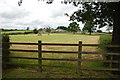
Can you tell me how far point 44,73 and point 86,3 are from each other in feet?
14.6

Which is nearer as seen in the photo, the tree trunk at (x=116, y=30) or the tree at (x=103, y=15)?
the tree trunk at (x=116, y=30)

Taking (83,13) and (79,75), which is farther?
(83,13)

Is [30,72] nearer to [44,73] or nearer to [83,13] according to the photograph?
[44,73]

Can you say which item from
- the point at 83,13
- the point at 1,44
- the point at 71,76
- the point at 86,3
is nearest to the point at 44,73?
the point at 71,76

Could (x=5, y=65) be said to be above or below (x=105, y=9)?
below

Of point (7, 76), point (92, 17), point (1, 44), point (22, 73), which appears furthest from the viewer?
point (92, 17)

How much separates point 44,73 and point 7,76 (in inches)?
66.2

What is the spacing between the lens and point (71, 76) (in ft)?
22.1

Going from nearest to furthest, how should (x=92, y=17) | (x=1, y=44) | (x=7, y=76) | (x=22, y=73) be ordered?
1. (x=7, y=76)
2. (x=22, y=73)
3. (x=1, y=44)
4. (x=92, y=17)

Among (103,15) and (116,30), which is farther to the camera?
(103,15)

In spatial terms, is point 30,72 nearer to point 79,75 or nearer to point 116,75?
point 79,75

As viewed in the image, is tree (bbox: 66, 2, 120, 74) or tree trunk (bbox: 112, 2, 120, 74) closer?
tree trunk (bbox: 112, 2, 120, 74)

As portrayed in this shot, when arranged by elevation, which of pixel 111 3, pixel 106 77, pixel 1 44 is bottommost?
pixel 106 77

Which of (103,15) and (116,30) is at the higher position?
(103,15)
